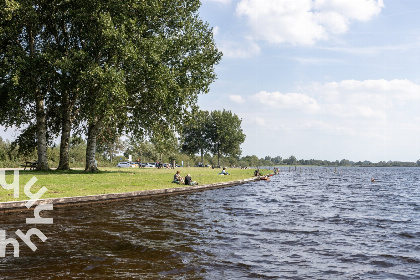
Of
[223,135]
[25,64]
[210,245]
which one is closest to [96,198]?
[210,245]

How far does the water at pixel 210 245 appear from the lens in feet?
30.5

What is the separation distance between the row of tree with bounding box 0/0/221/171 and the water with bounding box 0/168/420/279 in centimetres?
1688

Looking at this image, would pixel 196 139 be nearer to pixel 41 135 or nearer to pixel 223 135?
pixel 223 135

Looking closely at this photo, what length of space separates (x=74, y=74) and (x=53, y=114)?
10253mm

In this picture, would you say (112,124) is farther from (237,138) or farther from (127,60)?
(237,138)

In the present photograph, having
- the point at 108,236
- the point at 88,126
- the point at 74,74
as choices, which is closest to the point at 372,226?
the point at 108,236

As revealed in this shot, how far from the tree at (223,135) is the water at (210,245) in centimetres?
9405

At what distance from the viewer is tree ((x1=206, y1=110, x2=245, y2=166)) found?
11500cm

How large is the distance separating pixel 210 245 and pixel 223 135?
A: 335 ft

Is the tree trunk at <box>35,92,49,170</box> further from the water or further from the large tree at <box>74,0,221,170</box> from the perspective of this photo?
the water

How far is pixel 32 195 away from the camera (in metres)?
18.9

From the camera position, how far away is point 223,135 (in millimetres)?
114312

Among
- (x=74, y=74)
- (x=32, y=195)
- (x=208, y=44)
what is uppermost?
(x=208, y=44)

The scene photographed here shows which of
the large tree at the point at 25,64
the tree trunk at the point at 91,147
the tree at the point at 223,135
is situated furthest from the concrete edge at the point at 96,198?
the tree at the point at 223,135
